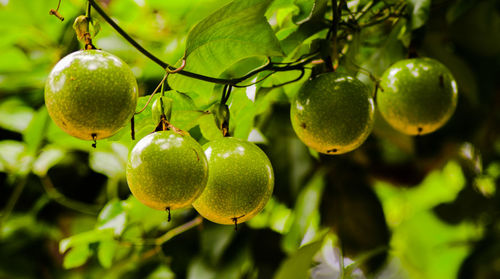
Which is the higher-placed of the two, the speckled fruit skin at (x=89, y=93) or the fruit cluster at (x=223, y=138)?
the speckled fruit skin at (x=89, y=93)

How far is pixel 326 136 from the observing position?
0.54 meters

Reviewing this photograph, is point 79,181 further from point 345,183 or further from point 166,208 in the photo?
point 166,208

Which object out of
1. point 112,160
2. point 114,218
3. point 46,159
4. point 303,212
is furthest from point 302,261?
point 46,159

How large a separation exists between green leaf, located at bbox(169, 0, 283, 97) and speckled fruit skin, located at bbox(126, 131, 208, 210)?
110mm

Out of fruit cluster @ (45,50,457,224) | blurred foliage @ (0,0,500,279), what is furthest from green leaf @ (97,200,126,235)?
fruit cluster @ (45,50,457,224)

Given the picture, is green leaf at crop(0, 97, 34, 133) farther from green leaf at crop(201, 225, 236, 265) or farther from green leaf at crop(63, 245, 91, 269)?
green leaf at crop(201, 225, 236, 265)

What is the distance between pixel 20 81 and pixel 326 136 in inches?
38.9

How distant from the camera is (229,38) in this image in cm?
52

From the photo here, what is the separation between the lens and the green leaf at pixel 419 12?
0.62 m

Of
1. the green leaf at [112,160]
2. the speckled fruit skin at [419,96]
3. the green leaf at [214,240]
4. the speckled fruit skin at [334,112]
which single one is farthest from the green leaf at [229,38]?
the green leaf at [112,160]

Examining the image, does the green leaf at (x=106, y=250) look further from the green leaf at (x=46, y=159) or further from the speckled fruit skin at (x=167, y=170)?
the speckled fruit skin at (x=167, y=170)

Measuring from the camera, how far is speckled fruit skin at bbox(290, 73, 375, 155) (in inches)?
20.9

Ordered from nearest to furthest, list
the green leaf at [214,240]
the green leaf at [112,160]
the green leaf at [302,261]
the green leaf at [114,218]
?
the green leaf at [302,261]
the green leaf at [114,218]
the green leaf at [214,240]
the green leaf at [112,160]

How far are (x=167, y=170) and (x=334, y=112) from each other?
20 centimetres
